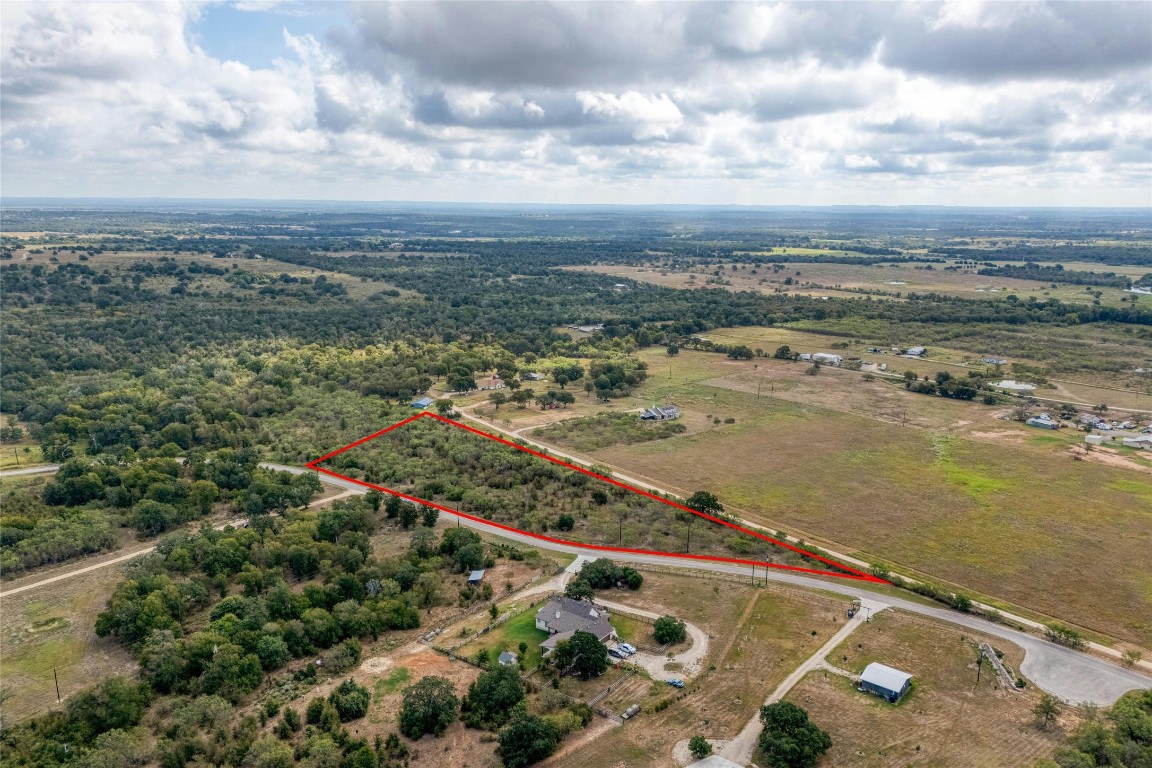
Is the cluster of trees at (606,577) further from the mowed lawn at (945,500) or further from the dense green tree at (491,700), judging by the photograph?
the mowed lawn at (945,500)

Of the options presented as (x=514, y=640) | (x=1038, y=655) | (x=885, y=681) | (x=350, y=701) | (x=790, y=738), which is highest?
(x=790, y=738)

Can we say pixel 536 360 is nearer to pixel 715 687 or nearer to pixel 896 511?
pixel 896 511

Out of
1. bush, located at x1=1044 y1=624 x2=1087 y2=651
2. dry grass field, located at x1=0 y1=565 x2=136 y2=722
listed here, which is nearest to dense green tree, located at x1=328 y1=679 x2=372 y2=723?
dry grass field, located at x1=0 y1=565 x2=136 y2=722

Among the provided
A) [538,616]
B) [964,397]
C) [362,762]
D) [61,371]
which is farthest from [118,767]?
[964,397]

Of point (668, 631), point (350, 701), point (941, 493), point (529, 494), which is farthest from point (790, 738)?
point (941, 493)

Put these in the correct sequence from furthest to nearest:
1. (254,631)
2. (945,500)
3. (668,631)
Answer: (945,500)
(254,631)
(668,631)

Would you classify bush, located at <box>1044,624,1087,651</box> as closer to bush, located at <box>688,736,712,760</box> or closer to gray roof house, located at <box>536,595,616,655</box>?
bush, located at <box>688,736,712,760</box>

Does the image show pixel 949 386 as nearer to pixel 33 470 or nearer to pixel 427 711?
pixel 427 711
